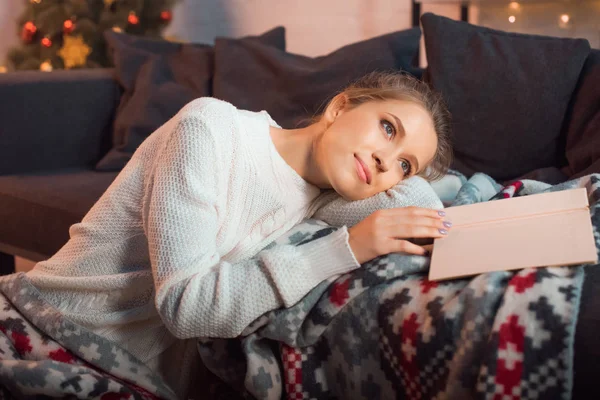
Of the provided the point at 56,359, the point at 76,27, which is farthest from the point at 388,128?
the point at 76,27

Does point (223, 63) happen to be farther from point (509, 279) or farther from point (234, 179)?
point (509, 279)

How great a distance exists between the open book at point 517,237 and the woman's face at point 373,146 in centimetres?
14

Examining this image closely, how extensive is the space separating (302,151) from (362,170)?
14 centimetres

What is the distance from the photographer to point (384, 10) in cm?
325

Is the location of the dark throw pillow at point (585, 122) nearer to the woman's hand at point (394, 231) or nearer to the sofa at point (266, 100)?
the sofa at point (266, 100)

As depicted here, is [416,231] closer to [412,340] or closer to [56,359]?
[412,340]

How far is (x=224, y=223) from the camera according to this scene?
1.22 m

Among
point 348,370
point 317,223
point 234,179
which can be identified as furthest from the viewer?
point 317,223

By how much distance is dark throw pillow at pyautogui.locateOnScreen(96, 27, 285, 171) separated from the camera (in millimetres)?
2328

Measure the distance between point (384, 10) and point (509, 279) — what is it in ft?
8.13

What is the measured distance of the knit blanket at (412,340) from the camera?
882 mm

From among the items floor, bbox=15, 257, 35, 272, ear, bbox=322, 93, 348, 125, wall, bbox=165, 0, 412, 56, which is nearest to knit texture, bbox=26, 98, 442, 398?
ear, bbox=322, 93, 348, 125

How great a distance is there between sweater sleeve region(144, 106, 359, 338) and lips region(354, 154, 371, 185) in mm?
143

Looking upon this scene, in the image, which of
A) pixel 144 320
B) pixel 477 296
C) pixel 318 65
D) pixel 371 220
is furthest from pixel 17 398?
pixel 318 65
